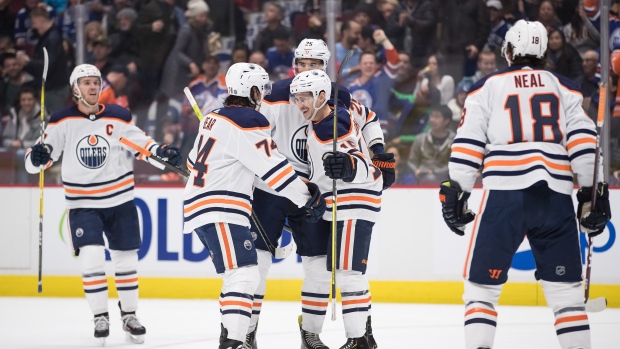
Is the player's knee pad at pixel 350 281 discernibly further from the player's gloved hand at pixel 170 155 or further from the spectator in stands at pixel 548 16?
the spectator in stands at pixel 548 16

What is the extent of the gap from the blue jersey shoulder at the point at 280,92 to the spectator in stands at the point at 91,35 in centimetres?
345

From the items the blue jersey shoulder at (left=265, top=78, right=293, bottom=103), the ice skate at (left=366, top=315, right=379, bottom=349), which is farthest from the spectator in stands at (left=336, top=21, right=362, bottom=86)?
the ice skate at (left=366, top=315, right=379, bottom=349)

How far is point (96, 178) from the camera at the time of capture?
516 centimetres

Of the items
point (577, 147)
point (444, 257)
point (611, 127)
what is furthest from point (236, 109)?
point (611, 127)

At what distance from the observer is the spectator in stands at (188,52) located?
7.62 meters

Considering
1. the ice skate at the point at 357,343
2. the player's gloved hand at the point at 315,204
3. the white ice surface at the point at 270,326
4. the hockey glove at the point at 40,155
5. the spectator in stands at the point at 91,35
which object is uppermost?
the spectator in stands at the point at 91,35

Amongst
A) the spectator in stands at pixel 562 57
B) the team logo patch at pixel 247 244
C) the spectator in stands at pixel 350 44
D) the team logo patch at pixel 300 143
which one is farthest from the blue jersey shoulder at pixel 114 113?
the spectator in stands at pixel 562 57

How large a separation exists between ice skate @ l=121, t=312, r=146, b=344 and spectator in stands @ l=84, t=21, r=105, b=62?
3005mm

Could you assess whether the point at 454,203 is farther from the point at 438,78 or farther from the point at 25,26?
the point at 25,26

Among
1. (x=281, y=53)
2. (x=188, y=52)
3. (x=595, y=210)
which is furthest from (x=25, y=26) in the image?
(x=595, y=210)

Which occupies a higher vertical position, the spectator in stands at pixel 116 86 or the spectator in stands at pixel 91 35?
the spectator in stands at pixel 91 35

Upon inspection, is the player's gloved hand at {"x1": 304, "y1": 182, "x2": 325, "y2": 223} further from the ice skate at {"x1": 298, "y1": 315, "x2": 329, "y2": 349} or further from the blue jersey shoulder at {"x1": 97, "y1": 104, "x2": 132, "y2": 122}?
the blue jersey shoulder at {"x1": 97, "y1": 104, "x2": 132, "y2": 122}

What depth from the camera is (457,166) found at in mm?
3438

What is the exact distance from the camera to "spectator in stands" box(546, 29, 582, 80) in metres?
6.59
